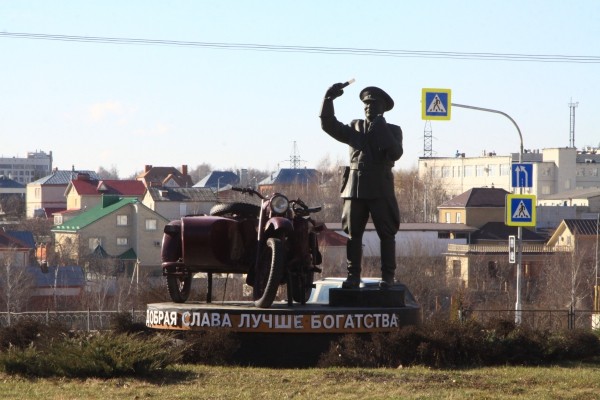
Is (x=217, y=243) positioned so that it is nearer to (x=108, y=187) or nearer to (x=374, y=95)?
(x=374, y=95)

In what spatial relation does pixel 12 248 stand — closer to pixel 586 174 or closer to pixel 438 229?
pixel 438 229

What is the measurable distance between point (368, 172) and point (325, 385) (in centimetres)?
388

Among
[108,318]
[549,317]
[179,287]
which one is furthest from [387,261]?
[549,317]

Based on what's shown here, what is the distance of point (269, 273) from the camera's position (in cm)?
1596

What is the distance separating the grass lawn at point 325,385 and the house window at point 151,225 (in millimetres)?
70821

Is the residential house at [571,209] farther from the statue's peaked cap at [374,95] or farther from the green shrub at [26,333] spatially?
the green shrub at [26,333]

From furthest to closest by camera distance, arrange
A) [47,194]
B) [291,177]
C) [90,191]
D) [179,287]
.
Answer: [47,194], [291,177], [90,191], [179,287]

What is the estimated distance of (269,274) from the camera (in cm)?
1588

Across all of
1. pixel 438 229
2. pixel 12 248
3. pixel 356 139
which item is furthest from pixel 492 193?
pixel 356 139

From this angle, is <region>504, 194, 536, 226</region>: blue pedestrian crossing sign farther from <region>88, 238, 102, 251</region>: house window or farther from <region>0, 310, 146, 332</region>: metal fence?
<region>88, 238, 102, 251</region>: house window

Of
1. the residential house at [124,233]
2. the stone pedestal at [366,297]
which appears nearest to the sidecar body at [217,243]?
the stone pedestal at [366,297]

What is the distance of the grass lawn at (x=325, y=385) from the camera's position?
12562mm

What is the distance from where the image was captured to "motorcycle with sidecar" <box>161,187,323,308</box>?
1591 centimetres

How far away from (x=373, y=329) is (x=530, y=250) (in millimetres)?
63643
